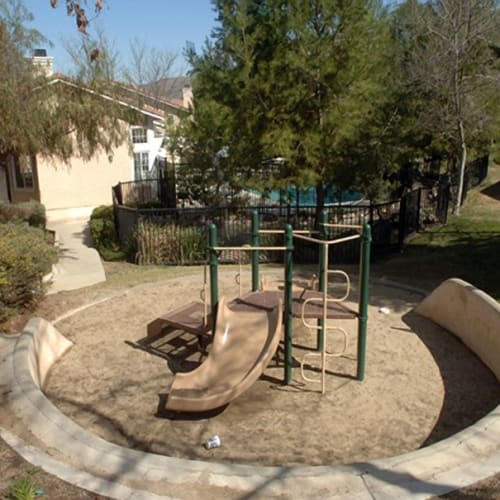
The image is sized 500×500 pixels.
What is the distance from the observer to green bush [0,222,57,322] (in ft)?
24.1

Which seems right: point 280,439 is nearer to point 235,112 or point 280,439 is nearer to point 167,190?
point 235,112

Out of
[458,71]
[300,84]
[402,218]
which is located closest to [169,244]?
[300,84]

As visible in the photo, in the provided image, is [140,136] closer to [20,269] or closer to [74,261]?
[74,261]

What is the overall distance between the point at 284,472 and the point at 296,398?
1627 mm

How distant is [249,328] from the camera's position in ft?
19.5

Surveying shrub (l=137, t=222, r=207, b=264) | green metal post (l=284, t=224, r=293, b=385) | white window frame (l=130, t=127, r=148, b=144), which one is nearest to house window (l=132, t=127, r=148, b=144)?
white window frame (l=130, t=127, r=148, b=144)

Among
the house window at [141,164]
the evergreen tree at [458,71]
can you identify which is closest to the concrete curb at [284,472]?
the evergreen tree at [458,71]

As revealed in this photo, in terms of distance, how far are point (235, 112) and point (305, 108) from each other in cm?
156

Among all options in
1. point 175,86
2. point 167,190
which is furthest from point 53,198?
point 175,86

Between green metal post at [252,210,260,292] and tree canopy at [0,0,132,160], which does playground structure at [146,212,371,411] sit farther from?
tree canopy at [0,0,132,160]

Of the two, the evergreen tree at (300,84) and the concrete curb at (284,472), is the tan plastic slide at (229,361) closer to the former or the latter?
the concrete curb at (284,472)

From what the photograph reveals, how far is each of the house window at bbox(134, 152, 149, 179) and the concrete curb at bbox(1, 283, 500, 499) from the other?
1826cm

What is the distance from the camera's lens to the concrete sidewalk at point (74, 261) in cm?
1022

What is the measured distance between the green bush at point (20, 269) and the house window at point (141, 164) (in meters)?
13.4
